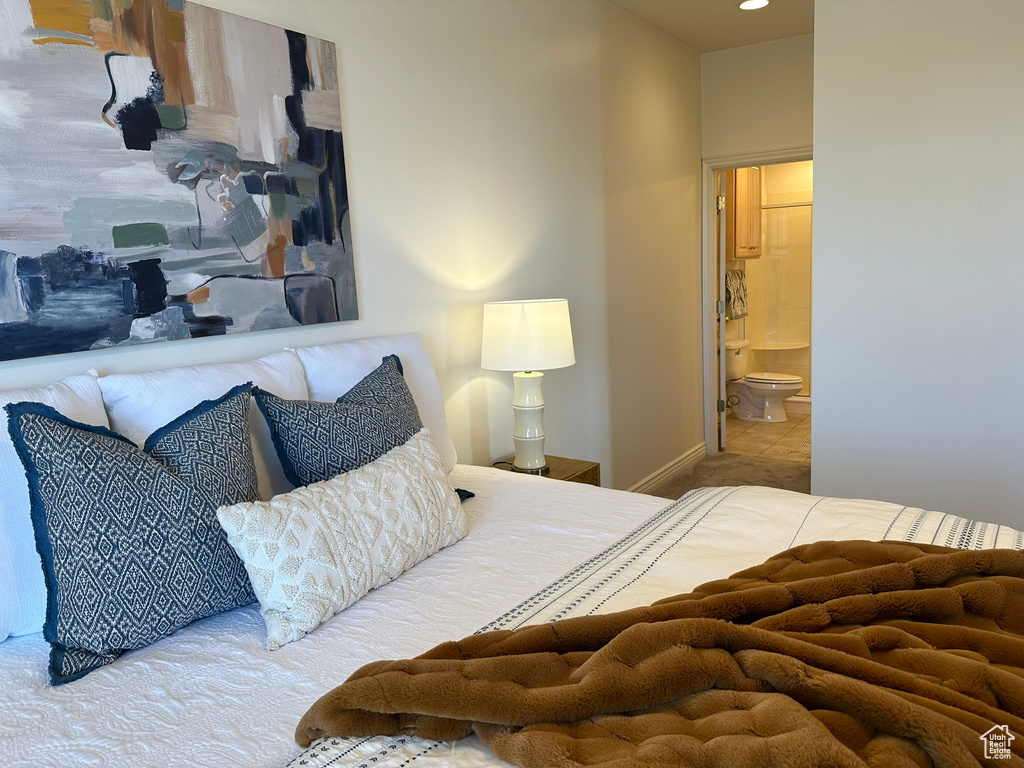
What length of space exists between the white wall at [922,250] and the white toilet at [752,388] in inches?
115

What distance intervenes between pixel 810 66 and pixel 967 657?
13.6ft

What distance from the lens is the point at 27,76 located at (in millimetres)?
1613

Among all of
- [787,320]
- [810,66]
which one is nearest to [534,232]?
[810,66]

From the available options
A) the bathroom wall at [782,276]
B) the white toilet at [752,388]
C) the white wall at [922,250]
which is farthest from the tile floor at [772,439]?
the white wall at [922,250]

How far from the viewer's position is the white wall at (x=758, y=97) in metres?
4.43

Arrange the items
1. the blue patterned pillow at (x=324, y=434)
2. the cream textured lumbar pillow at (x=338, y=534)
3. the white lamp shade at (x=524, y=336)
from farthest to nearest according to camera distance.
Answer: the white lamp shade at (x=524, y=336)
the blue patterned pillow at (x=324, y=434)
the cream textured lumbar pillow at (x=338, y=534)

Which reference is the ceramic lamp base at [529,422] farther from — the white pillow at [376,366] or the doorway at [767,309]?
the doorway at [767,309]

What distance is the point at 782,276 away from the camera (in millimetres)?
6762

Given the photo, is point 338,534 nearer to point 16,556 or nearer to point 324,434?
point 324,434

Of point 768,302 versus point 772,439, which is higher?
point 768,302

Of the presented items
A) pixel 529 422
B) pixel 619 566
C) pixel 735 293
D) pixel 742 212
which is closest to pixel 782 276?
pixel 735 293

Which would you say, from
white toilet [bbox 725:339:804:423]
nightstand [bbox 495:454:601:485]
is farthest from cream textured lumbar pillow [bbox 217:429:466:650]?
white toilet [bbox 725:339:804:423]

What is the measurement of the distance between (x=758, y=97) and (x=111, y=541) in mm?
4421

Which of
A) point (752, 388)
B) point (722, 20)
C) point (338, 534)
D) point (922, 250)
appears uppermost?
point (722, 20)
